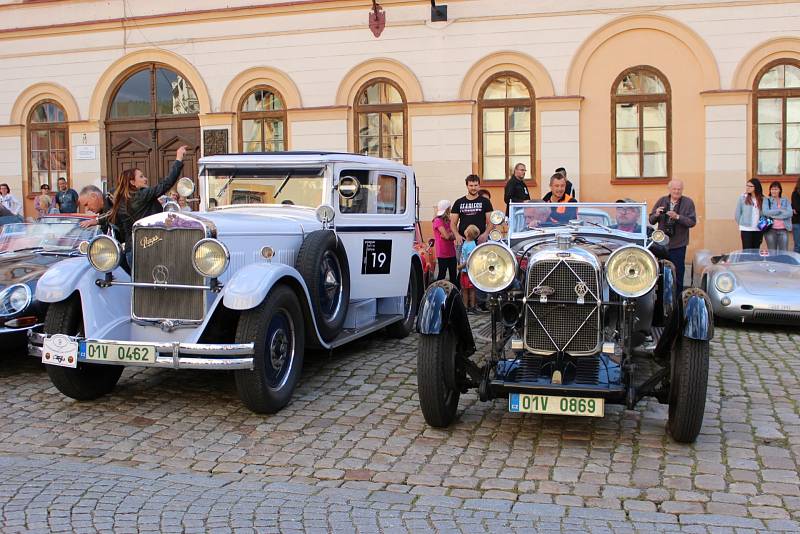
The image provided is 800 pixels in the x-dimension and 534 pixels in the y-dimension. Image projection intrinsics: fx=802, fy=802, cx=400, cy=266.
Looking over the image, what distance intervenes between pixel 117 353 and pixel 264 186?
2.40 metres

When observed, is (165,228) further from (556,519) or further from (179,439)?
(556,519)

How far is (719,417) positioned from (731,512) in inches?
66.3

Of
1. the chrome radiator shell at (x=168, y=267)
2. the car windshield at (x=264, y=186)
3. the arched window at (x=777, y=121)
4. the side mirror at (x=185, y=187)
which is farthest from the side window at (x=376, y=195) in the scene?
the arched window at (x=777, y=121)

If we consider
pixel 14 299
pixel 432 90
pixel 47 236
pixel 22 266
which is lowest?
pixel 14 299

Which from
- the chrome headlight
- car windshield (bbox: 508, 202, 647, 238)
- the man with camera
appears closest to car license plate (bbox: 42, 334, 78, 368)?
the chrome headlight

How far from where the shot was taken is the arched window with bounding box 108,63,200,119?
1617 cm

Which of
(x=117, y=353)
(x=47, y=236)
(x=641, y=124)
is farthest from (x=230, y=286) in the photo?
(x=641, y=124)

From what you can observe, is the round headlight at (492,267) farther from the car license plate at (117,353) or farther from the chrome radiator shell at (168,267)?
the car license plate at (117,353)

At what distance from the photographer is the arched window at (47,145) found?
16.8 m

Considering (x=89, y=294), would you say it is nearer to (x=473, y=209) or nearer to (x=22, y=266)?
(x=22, y=266)

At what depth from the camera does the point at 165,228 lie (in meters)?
5.79

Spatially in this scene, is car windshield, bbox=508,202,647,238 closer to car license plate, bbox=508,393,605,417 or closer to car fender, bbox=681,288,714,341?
car fender, bbox=681,288,714,341

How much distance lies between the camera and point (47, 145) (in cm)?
1691

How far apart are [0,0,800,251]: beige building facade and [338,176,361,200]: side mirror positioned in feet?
25.2
